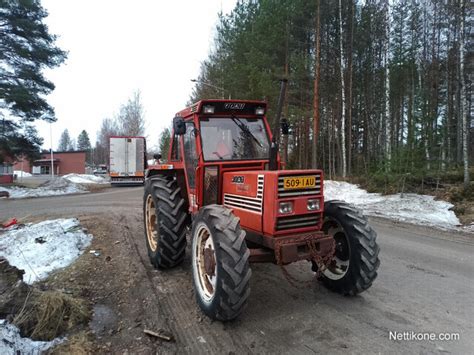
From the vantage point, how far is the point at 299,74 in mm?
18094

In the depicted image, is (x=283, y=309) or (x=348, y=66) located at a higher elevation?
(x=348, y=66)

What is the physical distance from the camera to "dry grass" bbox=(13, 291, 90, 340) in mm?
3527

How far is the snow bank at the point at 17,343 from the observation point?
3.05 metres

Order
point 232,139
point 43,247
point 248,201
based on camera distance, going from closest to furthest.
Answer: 1. point 248,201
2. point 232,139
3. point 43,247

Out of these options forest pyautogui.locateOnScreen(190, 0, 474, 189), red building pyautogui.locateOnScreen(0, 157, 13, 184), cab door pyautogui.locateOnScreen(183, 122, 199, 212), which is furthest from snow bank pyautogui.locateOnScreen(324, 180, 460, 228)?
red building pyautogui.locateOnScreen(0, 157, 13, 184)

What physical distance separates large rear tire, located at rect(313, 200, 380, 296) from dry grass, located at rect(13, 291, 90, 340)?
9.85 ft

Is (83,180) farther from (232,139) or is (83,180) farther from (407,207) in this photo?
(232,139)

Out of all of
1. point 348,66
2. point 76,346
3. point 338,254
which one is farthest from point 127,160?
point 76,346

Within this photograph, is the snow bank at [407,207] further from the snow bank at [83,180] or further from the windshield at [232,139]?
the snow bank at [83,180]

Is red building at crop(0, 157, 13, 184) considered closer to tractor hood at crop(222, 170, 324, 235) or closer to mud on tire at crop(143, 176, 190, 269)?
mud on tire at crop(143, 176, 190, 269)

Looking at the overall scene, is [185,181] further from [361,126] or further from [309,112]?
[361,126]

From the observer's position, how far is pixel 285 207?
3908 millimetres

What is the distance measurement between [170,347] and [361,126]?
24.5 metres

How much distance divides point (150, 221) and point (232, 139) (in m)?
2.37
